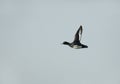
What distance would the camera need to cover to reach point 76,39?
134 ft

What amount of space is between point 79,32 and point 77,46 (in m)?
0.94

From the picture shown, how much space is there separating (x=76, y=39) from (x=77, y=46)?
45 centimetres

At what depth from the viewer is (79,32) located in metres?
41.0

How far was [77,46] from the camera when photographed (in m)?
40.7

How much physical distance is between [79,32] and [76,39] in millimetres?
520
